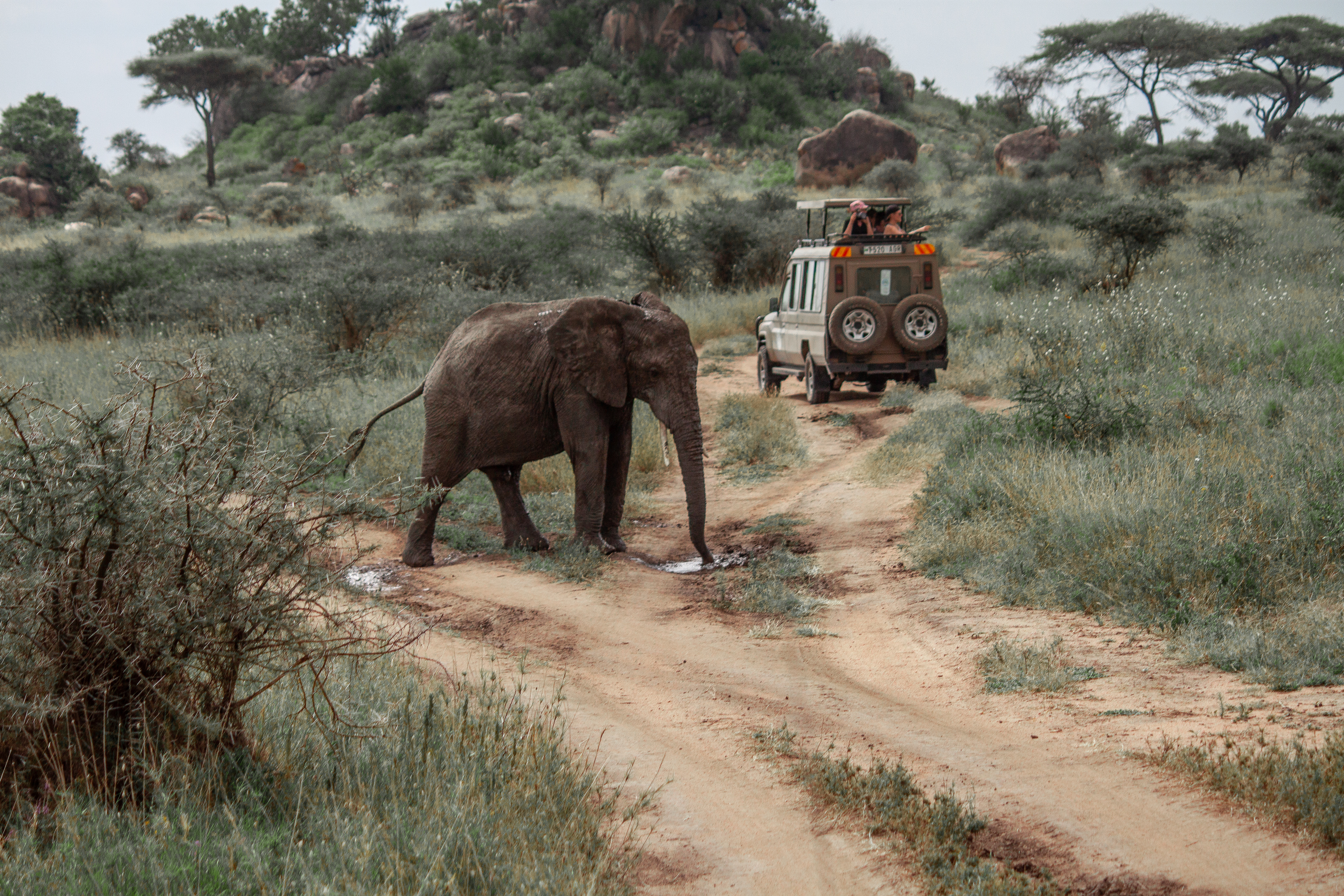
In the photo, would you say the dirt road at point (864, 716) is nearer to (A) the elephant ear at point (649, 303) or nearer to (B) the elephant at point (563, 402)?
(B) the elephant at point (563, 402)

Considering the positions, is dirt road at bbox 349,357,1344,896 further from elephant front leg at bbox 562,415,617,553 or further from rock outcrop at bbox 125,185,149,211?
rock outcrop at bbox 125,185,149,211

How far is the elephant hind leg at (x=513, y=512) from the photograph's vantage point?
8156 mm

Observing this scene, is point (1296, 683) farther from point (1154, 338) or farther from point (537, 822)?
point (1154, 338)

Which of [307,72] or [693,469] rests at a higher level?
[307,72]

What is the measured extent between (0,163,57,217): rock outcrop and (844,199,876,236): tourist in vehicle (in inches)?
1528

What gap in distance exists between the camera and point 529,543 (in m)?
8.16

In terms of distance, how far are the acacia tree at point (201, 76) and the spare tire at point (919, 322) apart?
1760 inches

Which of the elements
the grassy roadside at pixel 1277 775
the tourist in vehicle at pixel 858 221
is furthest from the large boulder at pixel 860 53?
the grassy roadside at pixel 1277 775

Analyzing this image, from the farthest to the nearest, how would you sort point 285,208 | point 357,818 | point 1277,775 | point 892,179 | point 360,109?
1. point 360,109
2. point 285,208
3. point 892,179
4. point 1277,775
5. point 357,818

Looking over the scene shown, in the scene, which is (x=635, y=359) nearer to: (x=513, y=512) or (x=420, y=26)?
(x=513, y=512)

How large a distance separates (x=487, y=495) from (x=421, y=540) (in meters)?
2.07

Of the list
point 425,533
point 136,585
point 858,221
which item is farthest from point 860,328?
point 136,585

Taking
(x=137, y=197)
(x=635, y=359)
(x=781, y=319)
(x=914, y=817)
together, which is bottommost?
(x=914, y=817)

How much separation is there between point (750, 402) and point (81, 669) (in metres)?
10.3
